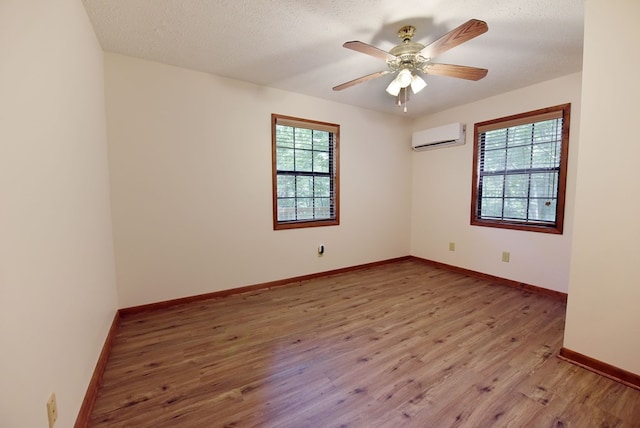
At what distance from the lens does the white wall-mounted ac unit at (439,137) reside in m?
3.65

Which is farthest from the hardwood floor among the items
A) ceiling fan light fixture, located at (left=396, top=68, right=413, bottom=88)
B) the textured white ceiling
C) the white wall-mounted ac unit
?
the textured white ceiling

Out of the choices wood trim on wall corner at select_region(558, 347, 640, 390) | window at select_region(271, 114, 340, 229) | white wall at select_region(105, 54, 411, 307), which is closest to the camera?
wood trim on wall corner at select_region(558, 347, 640, 390)

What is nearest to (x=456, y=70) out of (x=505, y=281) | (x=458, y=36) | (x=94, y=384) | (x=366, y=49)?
(x=458, y=36)

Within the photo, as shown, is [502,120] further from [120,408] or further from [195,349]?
[120,408]

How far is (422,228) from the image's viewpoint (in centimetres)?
438

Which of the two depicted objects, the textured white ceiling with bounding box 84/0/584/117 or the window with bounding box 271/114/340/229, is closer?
the textured white ceiling with bounding box 84/0/584/117

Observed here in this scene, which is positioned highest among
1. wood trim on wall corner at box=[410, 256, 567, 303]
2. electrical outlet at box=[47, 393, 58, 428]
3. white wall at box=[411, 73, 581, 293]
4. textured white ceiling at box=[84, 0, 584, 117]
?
textured white ceiling at box=[84, 0, 584, 117]

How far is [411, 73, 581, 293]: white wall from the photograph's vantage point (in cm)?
285

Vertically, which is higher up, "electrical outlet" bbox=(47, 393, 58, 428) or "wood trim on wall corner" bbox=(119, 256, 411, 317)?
"electrical outlet" bbox=(47, 393, 58, 428)

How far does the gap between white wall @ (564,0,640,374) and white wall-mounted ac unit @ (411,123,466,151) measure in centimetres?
198

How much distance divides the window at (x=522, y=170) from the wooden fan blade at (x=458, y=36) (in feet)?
6.71

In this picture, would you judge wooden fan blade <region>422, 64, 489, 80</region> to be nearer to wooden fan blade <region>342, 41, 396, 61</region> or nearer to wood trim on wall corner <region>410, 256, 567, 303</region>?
wooden fan blade <region>342, 41, 396, 61</region>

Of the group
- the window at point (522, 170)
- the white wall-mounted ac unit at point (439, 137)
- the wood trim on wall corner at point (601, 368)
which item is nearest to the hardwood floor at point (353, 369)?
the wood trim on wall corner at point (601, 368)

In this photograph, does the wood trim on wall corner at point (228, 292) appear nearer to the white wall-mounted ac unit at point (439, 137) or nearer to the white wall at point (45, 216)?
the white wall at point (45, 216)
